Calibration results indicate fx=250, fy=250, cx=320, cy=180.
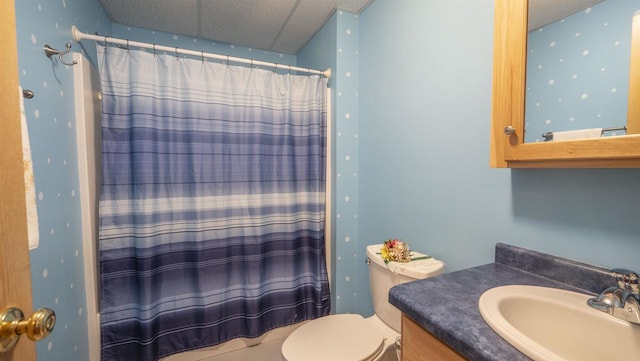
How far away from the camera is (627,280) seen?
619 mm

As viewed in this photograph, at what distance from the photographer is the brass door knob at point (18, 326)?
0.41m

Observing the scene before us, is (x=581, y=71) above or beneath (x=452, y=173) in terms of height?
above

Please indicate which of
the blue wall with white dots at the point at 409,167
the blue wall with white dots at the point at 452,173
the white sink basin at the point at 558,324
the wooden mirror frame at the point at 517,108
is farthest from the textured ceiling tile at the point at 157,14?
the white sink basin at the point at 558,324

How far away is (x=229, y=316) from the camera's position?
1.59m

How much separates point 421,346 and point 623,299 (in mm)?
478

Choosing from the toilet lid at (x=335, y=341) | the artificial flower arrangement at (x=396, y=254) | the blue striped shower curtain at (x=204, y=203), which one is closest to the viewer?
the toilet lid at (x=335, y=341)

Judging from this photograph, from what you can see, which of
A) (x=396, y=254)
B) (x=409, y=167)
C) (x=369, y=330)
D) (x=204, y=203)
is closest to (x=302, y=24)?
(x=409, y=167)

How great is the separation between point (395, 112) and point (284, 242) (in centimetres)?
110

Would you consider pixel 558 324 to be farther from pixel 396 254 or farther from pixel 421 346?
pixel 396 254

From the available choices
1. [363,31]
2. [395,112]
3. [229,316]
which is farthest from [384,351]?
[363,31]

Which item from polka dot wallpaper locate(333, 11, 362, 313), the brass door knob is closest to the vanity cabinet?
the brass door knob

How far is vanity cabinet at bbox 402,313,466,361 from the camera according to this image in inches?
23.7

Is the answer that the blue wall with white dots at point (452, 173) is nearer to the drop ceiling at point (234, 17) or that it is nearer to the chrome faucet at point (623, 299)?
the chrome faucet at point (623, 299)

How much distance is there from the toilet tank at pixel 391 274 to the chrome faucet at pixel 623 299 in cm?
50
